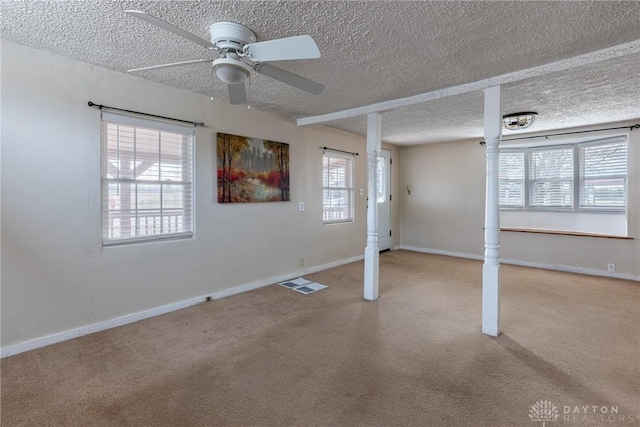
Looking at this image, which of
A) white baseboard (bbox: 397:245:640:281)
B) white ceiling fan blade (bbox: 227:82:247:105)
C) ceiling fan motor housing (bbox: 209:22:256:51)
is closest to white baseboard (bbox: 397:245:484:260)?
white baseboard (bbox: 397:245:640:281)

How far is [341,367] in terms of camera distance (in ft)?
7.14

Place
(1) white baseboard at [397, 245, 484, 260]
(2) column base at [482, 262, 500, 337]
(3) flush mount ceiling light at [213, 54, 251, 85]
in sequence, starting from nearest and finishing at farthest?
(3) flush mount ceiling light at [213, 54, 251, 85], (2) column base at [482, 262, 500, 337], (1) white baseboard at [397, 245, 484, 260]

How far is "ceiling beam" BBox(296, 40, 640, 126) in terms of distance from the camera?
222 cm

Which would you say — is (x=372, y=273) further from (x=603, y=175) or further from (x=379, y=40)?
(x=603, y=175)

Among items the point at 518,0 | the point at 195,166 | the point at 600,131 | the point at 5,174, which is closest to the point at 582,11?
the point at 518,0

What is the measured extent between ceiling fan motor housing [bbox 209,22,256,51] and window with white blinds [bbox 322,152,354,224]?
→ 3.04 m

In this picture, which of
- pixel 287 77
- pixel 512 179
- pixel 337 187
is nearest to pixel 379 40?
pixel 287 77

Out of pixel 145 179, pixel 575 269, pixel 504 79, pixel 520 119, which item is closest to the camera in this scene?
pixel 504 79

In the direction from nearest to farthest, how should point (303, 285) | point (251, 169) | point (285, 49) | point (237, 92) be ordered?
point (285, 49) < point (237, 92) < point (251, 169) < point (303, 285)

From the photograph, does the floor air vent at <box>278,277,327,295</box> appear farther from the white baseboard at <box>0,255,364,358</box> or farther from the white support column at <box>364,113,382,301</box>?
the white support column at <box>364,113,382,301</box>

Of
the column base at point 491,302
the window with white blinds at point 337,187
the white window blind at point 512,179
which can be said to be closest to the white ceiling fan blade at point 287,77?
the column base at point 491,302

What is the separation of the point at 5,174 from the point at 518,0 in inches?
146

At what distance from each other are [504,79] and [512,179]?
139 inches

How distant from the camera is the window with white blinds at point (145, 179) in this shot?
9.22 feet
